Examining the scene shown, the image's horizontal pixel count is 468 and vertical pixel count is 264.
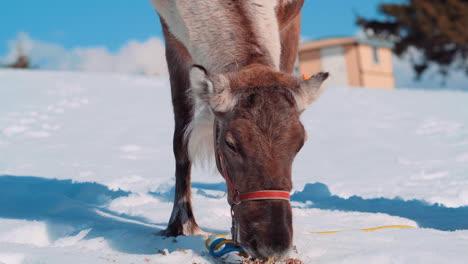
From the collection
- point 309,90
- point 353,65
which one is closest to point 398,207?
point 309,90

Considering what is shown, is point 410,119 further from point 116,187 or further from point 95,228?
point 95,228

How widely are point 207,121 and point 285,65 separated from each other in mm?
1453

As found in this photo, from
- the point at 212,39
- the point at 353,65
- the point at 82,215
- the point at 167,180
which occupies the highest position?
the point at 353,65

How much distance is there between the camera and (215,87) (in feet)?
10.4

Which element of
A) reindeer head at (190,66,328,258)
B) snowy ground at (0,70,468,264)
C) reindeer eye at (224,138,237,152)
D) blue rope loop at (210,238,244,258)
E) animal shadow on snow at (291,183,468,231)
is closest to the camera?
reindeer head at (190,66,328,258)

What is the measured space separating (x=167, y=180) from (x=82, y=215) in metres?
2.58

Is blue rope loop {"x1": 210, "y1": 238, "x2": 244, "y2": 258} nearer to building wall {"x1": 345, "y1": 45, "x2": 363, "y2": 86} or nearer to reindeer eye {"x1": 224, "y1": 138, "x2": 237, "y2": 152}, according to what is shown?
reindeer eye {"x1": 224, "y1": 138, "x2": 237, "y2": 152}

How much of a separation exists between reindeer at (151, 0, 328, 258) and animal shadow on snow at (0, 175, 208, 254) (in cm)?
41

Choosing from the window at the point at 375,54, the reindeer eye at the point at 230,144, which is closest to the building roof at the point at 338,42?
the window at the point at 375,54

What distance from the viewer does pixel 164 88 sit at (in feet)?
58.9

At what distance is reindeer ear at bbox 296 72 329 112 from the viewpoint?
3156 millimetres

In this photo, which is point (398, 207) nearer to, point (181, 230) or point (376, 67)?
point (181, 230)

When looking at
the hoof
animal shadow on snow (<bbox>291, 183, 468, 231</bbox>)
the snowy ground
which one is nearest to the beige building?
the snowy ground

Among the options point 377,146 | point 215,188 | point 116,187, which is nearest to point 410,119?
point 377,146
